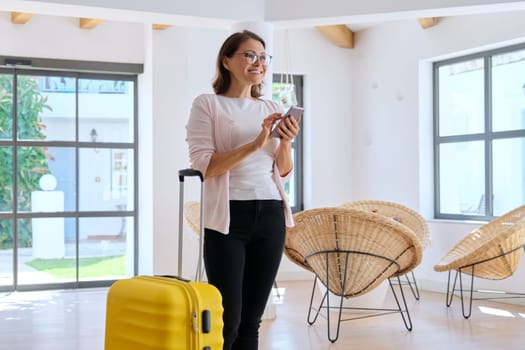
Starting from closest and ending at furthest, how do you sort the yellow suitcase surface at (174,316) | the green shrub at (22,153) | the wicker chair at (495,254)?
the yellow suitcase surface at (174,316) → the wicker chair at (495,254) → the green shrub at (22,153)

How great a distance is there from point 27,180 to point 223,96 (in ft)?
16.0

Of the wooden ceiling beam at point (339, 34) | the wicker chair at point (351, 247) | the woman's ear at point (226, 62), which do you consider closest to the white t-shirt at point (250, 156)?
the woman's ear at point (226, 62)

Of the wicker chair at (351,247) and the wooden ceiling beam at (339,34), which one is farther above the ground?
the wooden ceiling beam at (339,34)

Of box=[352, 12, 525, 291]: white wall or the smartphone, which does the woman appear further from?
box=[352, 12, 525, 291]: white wall

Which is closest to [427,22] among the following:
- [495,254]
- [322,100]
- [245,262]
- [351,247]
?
[322,100]

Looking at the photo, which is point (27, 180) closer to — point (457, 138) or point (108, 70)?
point (108, 70)

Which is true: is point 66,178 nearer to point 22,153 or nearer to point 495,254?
point 22,153

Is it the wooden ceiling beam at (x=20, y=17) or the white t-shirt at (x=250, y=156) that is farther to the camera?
the wooden ceiling beam at (x=20, y=17)

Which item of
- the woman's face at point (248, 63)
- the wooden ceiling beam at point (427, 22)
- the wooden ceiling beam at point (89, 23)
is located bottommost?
the woman's face at point (248, 63)

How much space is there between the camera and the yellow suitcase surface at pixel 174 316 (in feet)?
6.25

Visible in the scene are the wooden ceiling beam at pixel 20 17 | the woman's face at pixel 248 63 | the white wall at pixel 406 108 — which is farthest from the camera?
the wooden ceiling beam at pixel 20 17

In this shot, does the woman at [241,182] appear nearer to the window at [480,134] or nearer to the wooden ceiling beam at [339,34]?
the window at [480,134]

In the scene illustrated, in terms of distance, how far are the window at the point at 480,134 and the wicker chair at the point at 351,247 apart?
2009 millimetres

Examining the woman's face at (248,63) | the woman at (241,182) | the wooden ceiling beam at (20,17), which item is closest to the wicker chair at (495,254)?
the woman at (241,182)
